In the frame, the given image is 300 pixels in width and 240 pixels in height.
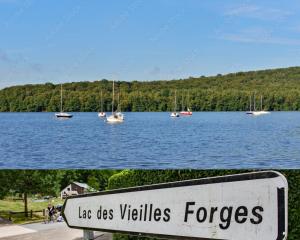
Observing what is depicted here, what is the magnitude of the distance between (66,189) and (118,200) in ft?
22.8

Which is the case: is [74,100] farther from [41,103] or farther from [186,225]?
[186,225]

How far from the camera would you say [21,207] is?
30.5 ft

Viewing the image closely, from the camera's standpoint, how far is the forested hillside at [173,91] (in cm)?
2022

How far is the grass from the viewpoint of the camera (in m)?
8.97

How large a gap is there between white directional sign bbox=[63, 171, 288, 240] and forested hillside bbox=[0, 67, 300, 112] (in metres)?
16.5

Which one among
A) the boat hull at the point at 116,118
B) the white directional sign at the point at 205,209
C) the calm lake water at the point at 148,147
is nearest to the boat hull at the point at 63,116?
the calm lake water at the point at 148,147

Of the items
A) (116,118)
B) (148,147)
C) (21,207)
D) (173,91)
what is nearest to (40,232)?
(21,207)

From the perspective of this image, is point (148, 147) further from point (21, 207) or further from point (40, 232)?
point (40, 232)

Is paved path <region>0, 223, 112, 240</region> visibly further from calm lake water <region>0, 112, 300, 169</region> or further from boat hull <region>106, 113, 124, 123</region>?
boat hull <region>106, 113, 124, 123</region>

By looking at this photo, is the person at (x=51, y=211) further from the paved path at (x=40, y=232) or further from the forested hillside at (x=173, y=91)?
the forested hillside at (x=173, y=91)

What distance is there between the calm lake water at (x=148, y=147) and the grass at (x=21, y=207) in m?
13.4

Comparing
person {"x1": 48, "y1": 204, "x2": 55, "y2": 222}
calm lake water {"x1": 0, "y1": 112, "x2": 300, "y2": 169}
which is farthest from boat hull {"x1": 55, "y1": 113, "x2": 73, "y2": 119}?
person {"x1": 48, "y1": 204, "x2": 55, "y2": 222}

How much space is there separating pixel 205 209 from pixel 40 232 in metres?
7.22

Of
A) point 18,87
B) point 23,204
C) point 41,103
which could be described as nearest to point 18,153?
point 41,103
